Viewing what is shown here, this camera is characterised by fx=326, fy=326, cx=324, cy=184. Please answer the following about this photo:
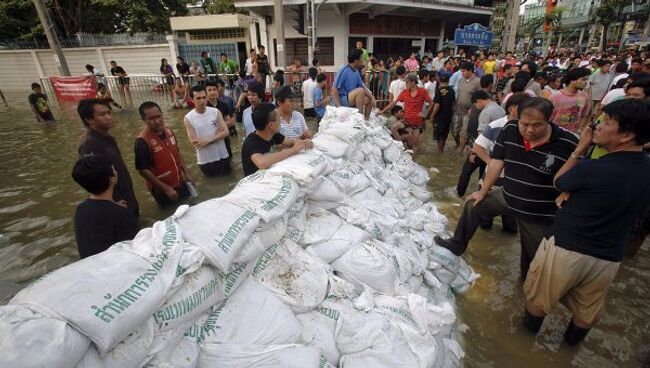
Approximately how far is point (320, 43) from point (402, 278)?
1581 centimetres

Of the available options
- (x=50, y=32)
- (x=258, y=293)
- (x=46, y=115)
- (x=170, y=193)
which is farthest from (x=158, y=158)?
(x=50, y=32)

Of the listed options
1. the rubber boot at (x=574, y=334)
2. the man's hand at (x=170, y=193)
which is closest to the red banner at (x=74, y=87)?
the man's hand at (x=170, y=193)

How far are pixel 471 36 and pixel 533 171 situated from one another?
14.8 m

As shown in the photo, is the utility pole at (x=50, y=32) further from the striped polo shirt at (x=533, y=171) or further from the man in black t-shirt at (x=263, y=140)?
the striped polo shirt at (x=533, y=171)

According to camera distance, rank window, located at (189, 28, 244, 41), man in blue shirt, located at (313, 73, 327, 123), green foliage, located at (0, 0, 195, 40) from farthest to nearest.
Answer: green foliage, located at (0, 0, 195, 40) → window, located at (189, 28, 244, 41) → man in blue shirt, located at (313, 73, 327, 123)

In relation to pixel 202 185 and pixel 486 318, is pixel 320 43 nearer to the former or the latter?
pixel 202 185

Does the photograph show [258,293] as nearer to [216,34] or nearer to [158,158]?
[158,158]

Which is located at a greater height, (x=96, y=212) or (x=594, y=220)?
(x=96, y=212)

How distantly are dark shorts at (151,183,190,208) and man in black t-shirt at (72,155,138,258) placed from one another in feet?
5.90

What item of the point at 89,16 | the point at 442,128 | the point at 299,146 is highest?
A: the point at 89,16

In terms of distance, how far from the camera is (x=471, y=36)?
48.3 ft

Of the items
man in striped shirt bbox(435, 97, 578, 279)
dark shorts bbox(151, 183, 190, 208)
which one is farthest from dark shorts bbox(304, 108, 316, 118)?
man in striped shirt bbox(435, 97, 578, 279)

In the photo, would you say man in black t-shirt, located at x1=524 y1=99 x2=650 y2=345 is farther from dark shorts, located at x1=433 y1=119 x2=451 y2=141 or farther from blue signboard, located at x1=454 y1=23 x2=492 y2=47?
blue signboard, located at x1=454 y1=23 x2=492 y2=47

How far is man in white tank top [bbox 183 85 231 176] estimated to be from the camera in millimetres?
4195
